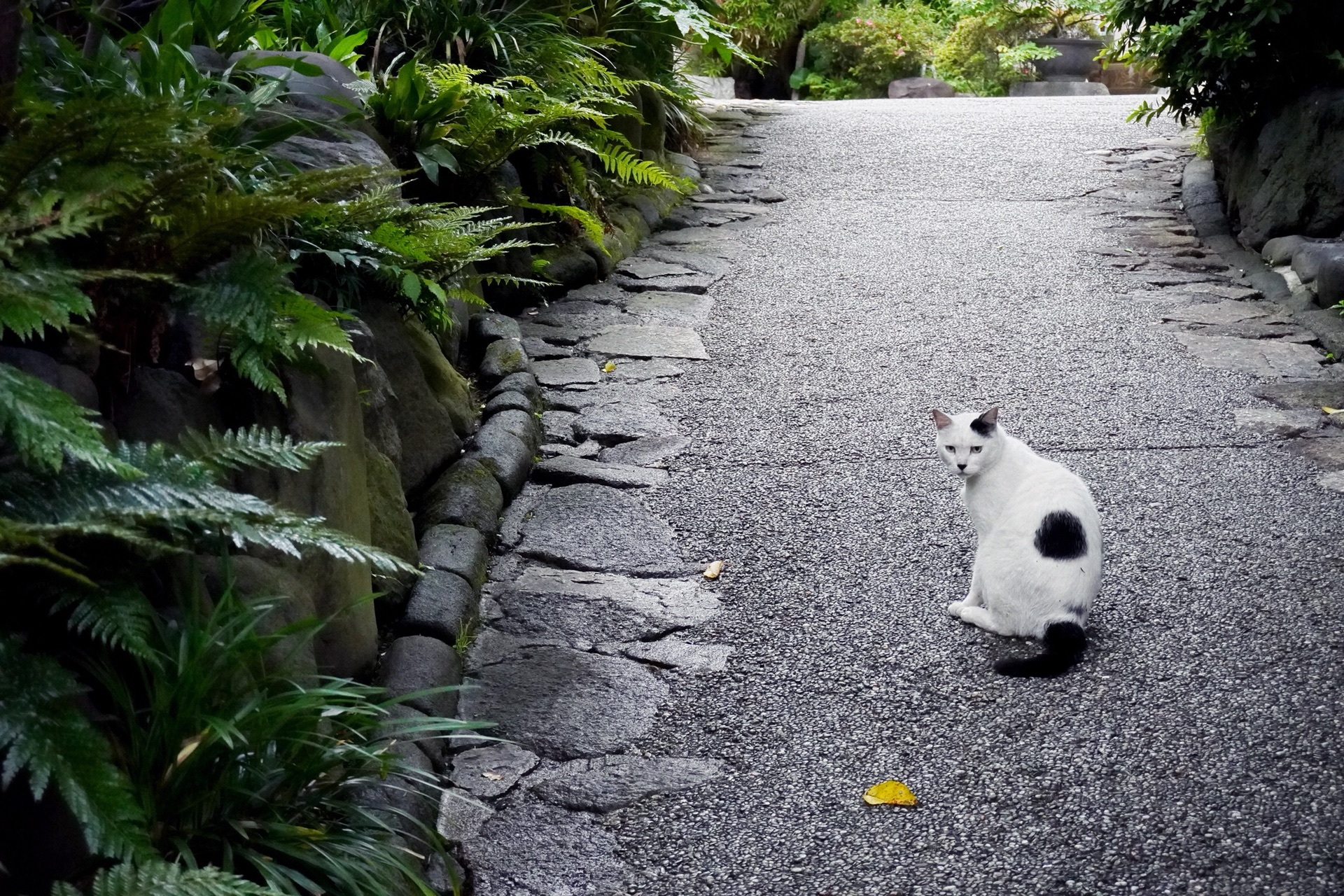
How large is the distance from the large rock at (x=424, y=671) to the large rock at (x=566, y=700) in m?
0.07

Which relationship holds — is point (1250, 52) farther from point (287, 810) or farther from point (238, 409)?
point (287, 810)

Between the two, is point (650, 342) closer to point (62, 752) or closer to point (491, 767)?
point (491, 767)

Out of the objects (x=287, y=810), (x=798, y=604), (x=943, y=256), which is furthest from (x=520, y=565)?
(x=943, y=256)

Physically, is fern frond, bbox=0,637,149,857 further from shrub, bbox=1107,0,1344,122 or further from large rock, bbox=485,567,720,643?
shrub, bbox=1107,0,1344,122

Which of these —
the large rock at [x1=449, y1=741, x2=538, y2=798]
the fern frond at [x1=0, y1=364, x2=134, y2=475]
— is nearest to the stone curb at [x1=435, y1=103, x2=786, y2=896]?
the large rock at [x1=449, y1=741, x2=538, y2=798]

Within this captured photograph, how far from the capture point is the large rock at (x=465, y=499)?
3722 millimetres

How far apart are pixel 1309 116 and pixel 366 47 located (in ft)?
15.7

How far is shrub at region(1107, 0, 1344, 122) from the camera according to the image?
5.98 metres

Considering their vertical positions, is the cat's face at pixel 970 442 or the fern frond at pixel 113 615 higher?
the fern frond at pixel 113 615

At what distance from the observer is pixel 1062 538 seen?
3082 millimetres

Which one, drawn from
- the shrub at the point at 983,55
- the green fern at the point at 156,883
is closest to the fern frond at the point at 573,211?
the green fern at the point at 156,883

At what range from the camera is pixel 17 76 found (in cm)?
245

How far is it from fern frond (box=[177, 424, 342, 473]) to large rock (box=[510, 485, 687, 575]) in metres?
1.23

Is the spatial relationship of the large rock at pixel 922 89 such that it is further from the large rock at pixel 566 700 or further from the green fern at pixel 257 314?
the green fern at pixel 257 314
